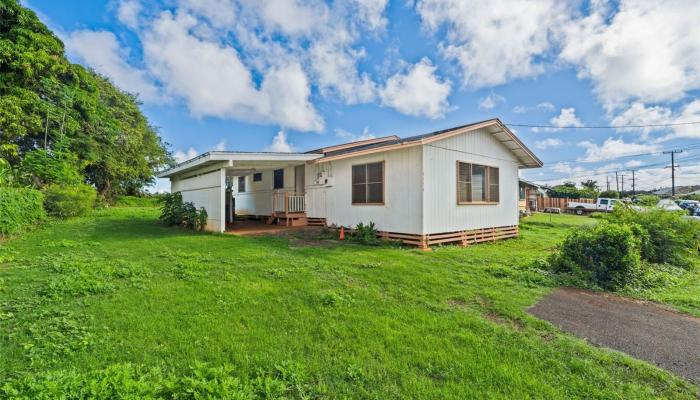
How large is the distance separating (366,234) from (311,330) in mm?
5718

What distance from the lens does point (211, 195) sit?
10.8 meters

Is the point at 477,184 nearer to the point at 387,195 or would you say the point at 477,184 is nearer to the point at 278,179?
the point at 387,195

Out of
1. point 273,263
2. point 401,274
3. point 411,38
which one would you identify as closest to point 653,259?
point 401,274

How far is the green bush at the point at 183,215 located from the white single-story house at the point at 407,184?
31 centimetres

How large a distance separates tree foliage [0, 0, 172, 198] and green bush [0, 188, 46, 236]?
633 centimetres

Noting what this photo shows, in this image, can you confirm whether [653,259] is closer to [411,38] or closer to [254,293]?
[254,293]

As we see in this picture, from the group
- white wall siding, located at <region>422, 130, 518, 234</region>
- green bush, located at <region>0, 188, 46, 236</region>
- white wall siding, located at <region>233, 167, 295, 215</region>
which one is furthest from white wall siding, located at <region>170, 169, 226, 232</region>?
white wall siding, located at <region>422, 130, 518, 234</region>

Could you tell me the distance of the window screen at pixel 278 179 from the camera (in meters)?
13.3

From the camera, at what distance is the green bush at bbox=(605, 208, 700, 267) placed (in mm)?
6828

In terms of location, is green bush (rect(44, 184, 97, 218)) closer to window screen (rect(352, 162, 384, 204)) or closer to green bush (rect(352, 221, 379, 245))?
window screen (rect(352, 162, 384, 204))

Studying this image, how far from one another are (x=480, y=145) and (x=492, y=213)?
2.23 metres

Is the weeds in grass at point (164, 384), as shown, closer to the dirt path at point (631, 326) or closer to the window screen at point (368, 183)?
the dirt path at point (631, 326)

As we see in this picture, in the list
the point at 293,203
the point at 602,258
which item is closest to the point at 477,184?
the point at 602,258

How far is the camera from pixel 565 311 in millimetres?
3920
